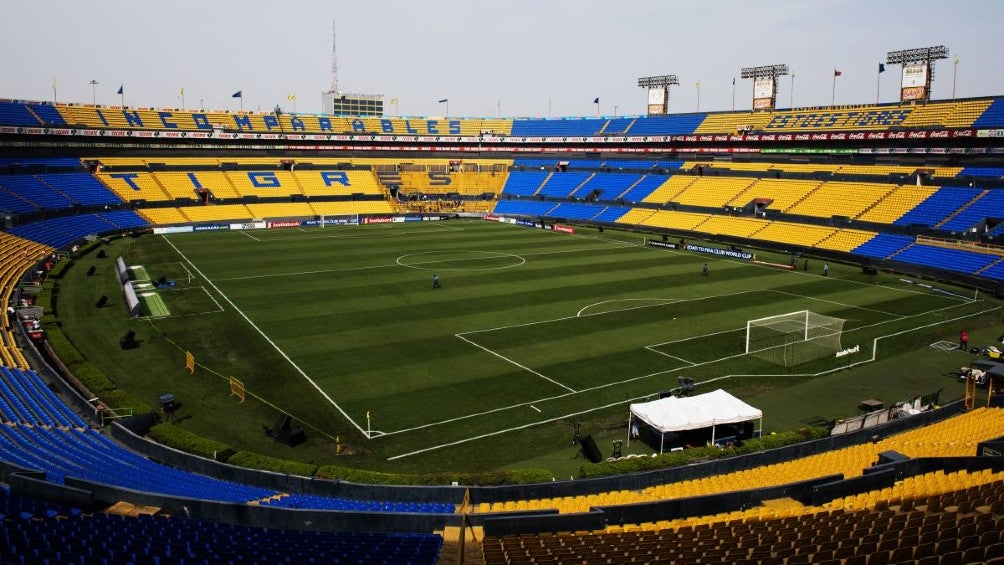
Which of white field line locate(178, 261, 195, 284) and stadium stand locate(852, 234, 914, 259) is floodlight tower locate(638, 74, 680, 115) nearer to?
stadium stand locate(852, 234, 914, 259)

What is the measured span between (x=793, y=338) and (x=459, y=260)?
30741 millimetres

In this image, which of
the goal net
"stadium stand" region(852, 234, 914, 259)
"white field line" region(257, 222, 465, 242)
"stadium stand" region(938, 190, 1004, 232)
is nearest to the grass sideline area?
the goal net

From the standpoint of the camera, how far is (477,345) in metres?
34.5

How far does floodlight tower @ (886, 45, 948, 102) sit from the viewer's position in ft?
247

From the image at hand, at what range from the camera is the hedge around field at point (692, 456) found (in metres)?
20.8

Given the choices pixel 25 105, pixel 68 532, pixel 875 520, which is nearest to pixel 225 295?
pixel 68 532

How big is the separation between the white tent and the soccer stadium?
101 mm

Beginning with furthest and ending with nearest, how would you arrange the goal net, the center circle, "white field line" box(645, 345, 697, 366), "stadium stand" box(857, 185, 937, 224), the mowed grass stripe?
"stadium stand" box(857, 185, 937, 224), the center circle, the goal net, "white field line" box(645, 345, 697, 366), the mowed grass stripe

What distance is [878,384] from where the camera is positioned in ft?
98.4

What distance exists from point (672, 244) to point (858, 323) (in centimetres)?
2959

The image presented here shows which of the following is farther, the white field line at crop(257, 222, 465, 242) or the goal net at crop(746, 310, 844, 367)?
the white field line at crop(257, 222, 465, 242)

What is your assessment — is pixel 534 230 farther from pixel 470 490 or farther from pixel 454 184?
pixel 470 490

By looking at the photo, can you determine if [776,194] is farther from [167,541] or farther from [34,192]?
[34,192]

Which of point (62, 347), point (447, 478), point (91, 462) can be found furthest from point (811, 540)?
point (62, 347)
